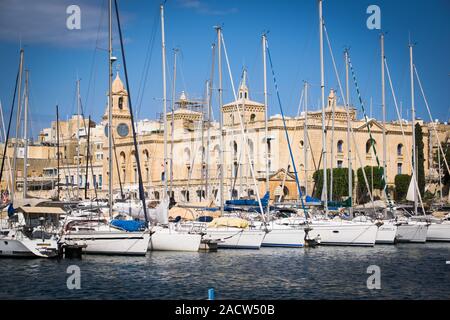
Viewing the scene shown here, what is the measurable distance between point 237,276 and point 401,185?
51.0 m

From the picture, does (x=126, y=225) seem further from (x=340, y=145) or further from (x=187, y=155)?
(x=187, y=155)

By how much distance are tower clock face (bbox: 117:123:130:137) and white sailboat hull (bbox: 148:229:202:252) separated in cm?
5960

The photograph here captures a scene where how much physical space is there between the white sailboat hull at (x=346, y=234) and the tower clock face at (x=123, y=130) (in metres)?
57.0

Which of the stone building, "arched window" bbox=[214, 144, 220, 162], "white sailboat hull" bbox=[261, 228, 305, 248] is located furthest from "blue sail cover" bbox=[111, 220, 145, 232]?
"arched window" bbox=[214, 144, 220, 162]

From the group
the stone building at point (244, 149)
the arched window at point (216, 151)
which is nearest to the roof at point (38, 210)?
the stone building at point (244, 149)

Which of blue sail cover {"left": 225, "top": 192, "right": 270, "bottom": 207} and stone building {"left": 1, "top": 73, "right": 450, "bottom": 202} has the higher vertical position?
stone building {"left": 1, "top": 73, "right": 450, "bottom": 202}

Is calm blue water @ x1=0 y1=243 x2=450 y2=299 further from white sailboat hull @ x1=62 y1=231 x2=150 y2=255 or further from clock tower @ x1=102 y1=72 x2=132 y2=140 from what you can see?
clock tower @ x1=102 y1=72 x2=132 y2=140

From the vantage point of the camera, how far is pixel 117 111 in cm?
9144

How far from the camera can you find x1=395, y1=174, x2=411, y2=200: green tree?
246 ft

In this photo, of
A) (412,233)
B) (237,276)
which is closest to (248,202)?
(412,233)

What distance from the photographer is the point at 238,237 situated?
35.3 meters
